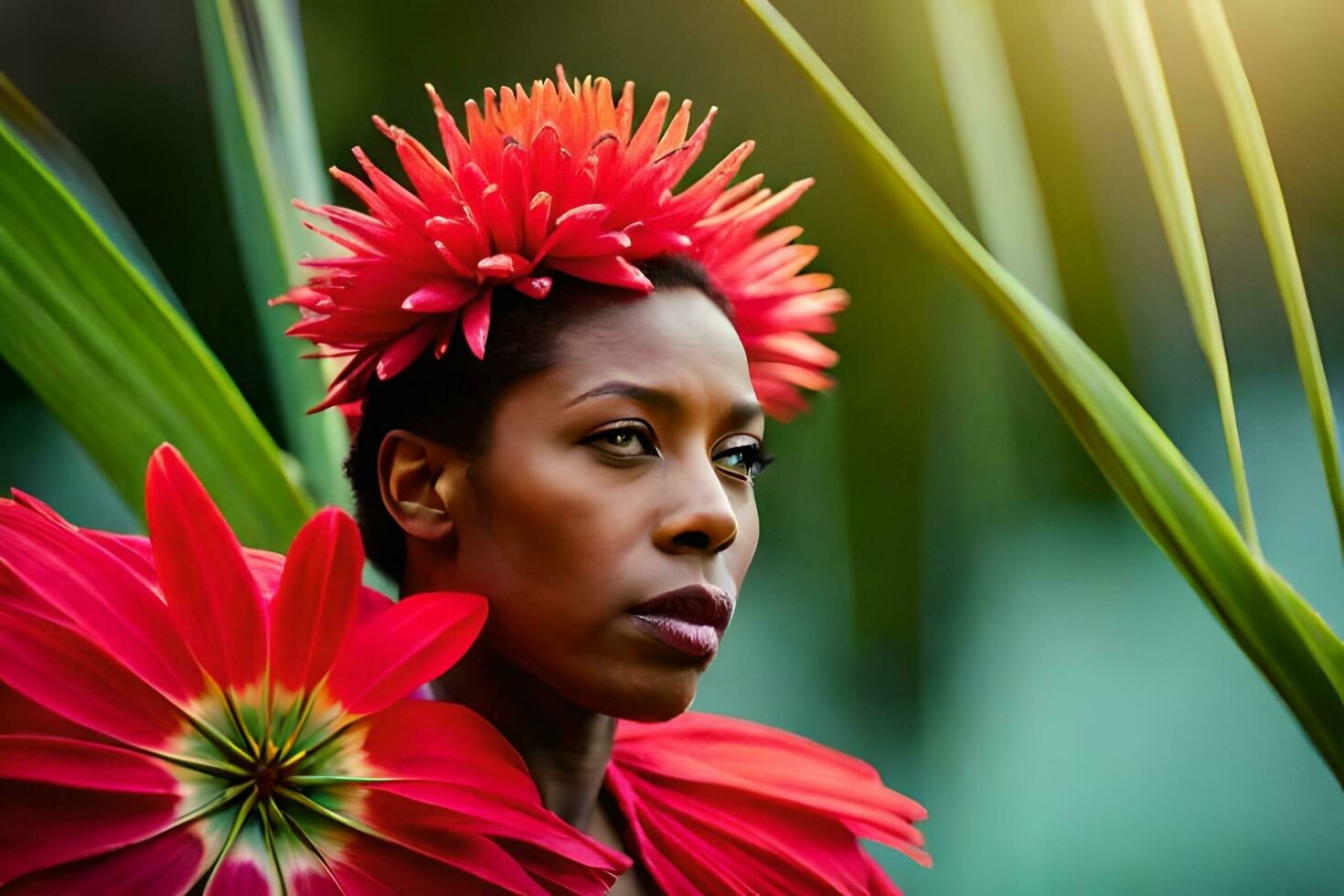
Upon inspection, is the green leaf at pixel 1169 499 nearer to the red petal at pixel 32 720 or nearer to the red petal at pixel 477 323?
the red petal at pixel 477 323

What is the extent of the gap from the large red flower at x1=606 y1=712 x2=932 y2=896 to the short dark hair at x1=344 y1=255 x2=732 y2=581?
23 cm

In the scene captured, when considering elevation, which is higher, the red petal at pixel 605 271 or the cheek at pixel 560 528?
the red petal at pixel 605 271

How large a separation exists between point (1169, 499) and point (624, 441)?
337mm

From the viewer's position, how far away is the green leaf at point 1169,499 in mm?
748

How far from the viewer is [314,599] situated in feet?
1.97

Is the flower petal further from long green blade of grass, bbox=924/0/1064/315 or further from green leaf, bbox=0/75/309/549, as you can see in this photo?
long green blade of grass, bbox=924/0/1064/315

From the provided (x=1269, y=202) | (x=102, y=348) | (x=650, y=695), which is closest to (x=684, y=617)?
(x=650, y=695)

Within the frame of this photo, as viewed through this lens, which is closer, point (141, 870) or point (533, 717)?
point (141, 870)

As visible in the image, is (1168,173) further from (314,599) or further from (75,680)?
(75,680)

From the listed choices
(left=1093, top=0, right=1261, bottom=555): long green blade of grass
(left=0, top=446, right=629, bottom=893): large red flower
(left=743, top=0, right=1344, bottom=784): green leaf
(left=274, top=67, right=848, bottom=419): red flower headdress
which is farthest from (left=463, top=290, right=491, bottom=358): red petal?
(left=1093, top=0, right=1261, bottom=555): long green blade of grass

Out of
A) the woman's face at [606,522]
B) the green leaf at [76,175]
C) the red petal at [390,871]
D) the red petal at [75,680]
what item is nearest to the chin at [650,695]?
the woman's face at [606,522]

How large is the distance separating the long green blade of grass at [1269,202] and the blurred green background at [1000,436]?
29 mm

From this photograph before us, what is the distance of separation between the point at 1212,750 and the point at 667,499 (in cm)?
45

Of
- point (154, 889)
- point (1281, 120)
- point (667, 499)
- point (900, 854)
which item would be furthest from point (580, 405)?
point (1281, 120)
